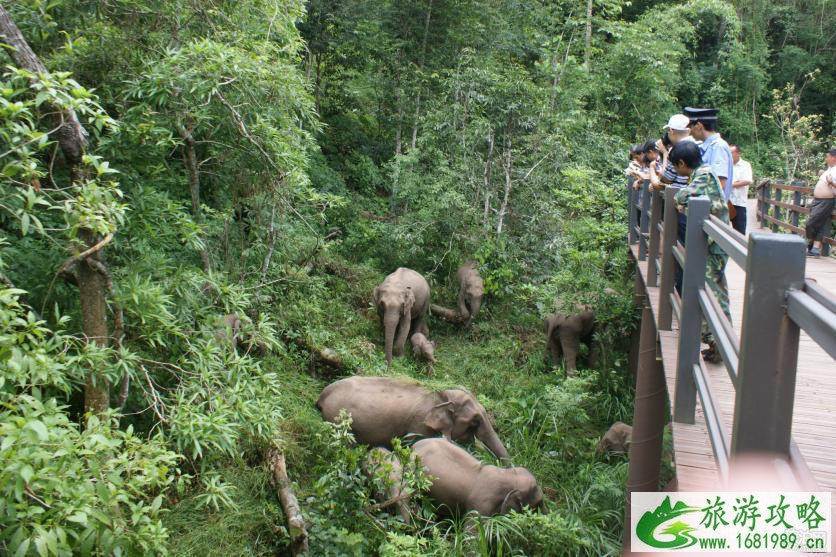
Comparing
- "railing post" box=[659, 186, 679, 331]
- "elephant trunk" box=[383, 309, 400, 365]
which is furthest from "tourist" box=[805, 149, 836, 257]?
"elephant trunk" box=[383, 309, 400, 365]

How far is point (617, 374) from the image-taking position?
31.9 feet

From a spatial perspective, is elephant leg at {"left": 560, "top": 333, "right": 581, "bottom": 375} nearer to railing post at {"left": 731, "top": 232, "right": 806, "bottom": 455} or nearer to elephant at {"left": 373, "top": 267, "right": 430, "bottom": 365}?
elephant at {"left": 373, "top": 267, "right": 430, "bottom": 365}

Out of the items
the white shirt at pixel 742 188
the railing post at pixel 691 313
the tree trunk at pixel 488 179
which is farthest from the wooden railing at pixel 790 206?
the railing post at pixel 691 313

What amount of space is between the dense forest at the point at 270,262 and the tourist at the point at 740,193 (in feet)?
7.25

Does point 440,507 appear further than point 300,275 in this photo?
No

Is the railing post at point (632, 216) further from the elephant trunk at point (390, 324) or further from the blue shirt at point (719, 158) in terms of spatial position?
the blue shirt at point (719, 158)

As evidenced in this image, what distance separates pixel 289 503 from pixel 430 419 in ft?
7.12

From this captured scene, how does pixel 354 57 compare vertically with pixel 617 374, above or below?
above

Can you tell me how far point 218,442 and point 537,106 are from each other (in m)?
10.0

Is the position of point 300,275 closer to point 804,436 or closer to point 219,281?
point 219,281

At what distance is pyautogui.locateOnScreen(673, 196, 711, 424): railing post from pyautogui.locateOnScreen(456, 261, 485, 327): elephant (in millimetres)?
8030

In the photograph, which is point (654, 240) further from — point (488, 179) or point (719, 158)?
point (488, 179)

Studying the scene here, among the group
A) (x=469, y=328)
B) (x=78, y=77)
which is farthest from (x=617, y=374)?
(x=78, y=77)

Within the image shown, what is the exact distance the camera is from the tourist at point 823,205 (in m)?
8.38
